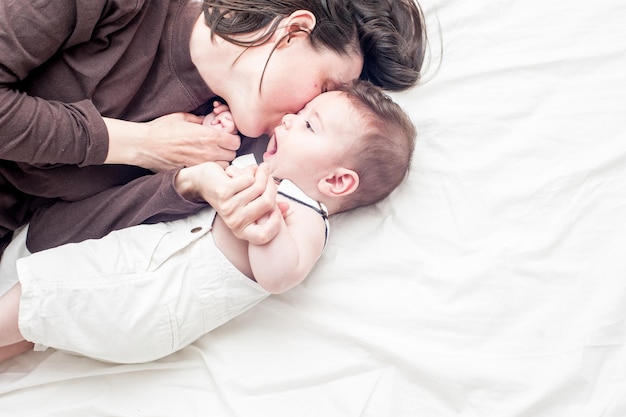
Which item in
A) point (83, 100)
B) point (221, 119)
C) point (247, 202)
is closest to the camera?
point (247, 202)

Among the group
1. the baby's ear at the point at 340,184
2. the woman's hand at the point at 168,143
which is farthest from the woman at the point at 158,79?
the baby's ear at the point at 340,184

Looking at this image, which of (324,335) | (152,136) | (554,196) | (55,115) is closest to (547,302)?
(554,196)

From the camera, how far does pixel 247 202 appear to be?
3.07 feet

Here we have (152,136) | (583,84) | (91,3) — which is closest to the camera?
(91,3)

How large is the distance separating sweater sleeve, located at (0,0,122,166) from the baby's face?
29 cm

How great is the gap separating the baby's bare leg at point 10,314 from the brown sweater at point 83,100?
0.14 meters

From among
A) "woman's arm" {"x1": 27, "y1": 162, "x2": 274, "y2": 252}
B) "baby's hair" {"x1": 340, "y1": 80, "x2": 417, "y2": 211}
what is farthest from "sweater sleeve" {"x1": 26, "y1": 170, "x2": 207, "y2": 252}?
"baby's hair" {"x1": 340, "y1": 80, "x2": 417, "y2": 211}

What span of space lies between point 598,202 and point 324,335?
1.69ft

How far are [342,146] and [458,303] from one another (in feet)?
1.04

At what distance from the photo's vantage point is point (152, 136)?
108 cm

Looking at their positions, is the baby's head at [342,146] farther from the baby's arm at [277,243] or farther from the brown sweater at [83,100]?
the brown sweater at [83,100]

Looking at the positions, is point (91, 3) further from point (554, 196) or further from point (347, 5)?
point (554, 196)

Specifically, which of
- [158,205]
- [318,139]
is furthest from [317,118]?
[158,205]

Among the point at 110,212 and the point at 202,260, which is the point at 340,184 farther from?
the point at 110,212
